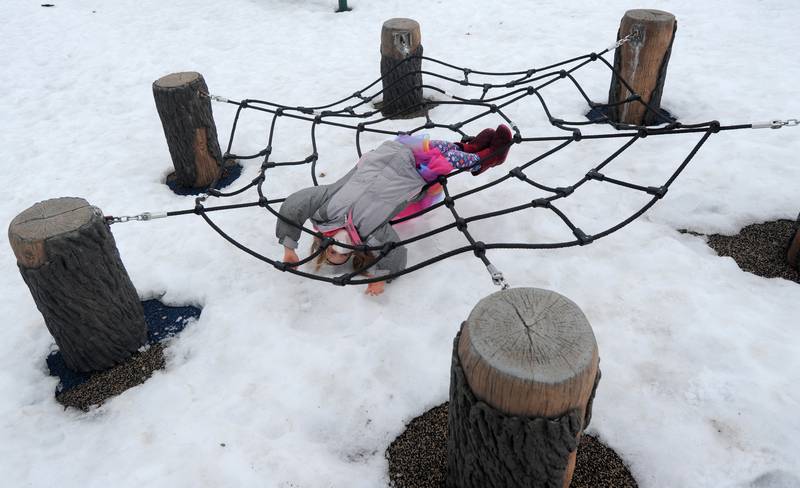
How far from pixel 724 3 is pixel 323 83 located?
459 cm

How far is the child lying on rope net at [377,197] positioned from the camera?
2.34 meters

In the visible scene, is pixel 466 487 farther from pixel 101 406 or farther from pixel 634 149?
pixel 634 149

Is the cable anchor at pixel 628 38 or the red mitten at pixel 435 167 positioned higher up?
the cable anchor at pixel 628 38

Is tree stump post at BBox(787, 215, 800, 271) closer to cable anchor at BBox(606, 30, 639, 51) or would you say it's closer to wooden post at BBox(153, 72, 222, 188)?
cable anchor at BBox(606, 30, 639, 51)

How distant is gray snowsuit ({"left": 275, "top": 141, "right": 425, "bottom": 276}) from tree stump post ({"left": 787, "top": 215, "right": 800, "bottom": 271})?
5.53 feet

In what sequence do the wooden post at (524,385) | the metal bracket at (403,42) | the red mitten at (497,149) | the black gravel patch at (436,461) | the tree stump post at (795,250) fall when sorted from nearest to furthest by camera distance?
1. the wooden post at (524,385)
2. the black gravel patch at (436,461)
3. the tree stump post at (795,250)
4. the red mitten at (497,149)
5. the metal bracket at (403,42)

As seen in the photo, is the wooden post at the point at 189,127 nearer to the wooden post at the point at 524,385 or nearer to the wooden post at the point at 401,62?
the wooden post at the point at 401,62

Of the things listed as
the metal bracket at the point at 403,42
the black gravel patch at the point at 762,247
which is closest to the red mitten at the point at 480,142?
the black gravel patch at the point at 762,247

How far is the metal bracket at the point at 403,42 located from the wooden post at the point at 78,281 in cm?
257

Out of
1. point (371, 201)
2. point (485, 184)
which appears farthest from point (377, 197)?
point (485, 184)

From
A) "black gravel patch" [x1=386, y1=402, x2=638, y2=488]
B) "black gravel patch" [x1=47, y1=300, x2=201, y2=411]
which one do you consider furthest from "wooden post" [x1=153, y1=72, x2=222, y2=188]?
"black gravel patch" [x1=386, y1=402, x2=638, y2=488]

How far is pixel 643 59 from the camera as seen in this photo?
134 inches

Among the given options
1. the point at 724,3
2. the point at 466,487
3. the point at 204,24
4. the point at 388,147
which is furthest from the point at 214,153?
the point at 724,3

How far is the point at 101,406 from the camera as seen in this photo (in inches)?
76.4
